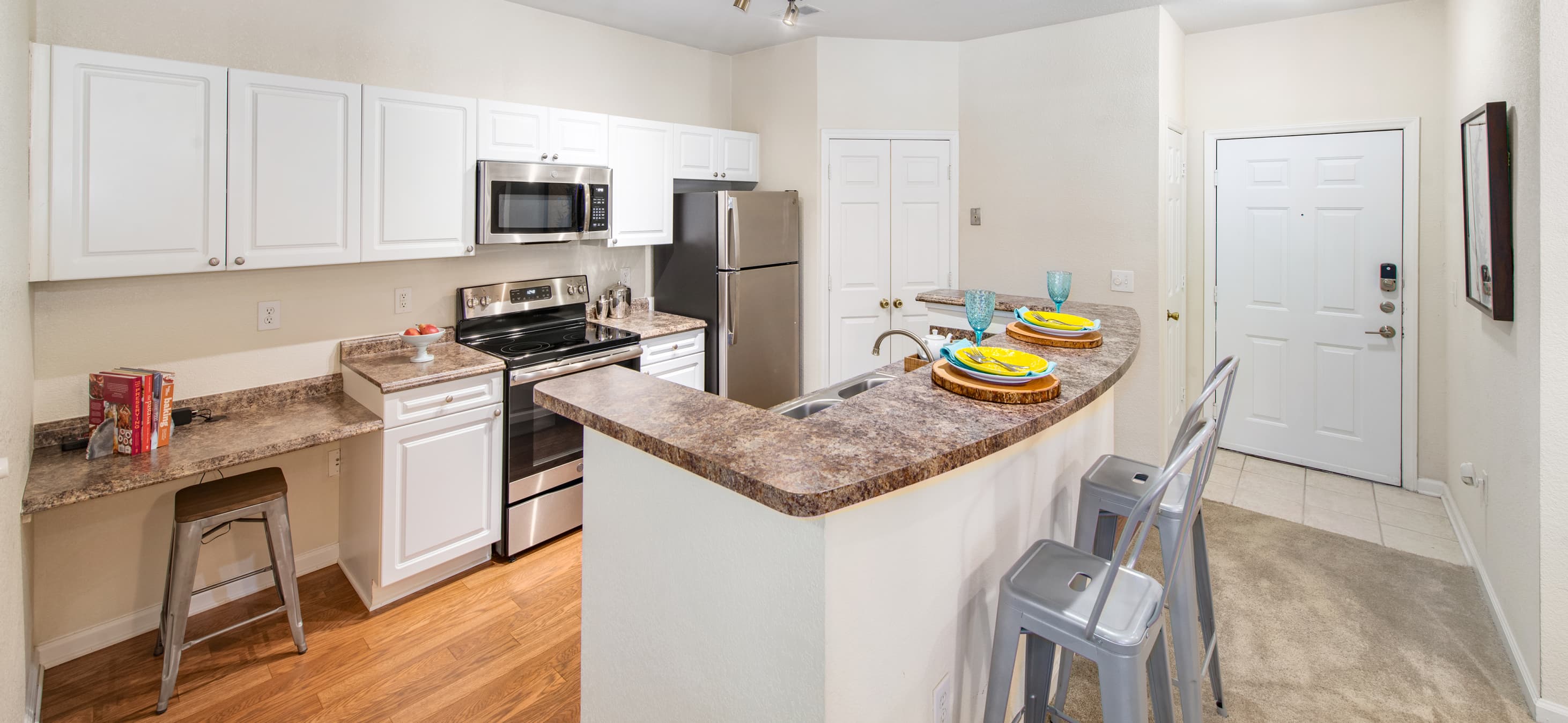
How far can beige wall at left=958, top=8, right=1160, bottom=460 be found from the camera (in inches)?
143

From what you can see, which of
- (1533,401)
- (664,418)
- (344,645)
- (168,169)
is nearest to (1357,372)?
(1533,401)

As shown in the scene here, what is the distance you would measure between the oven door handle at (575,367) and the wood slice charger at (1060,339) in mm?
1745

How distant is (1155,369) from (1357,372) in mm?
1259

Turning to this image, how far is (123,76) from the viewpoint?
212 centimetres

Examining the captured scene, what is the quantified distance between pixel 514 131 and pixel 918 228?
2.44 meters

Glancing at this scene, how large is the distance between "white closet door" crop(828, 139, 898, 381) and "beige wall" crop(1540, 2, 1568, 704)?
2743 mm

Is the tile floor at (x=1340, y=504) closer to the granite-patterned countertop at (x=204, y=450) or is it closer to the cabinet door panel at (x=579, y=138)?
the cabinet door panel at (x=579, y=138)

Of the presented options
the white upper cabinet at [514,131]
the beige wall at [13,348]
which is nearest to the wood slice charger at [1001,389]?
the beige wall at [13,348]

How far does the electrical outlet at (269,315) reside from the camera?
2707 mm

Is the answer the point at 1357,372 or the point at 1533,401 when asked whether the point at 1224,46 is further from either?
the point at 1533,401

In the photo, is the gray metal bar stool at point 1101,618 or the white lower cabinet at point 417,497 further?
the white lower cabinet at point 417,497

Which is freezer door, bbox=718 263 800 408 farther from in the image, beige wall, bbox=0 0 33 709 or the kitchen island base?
beige wall, bbox=0 0 33 709

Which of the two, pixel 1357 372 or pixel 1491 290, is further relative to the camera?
pixel 1357 372

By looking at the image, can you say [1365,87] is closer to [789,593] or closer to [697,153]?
[697,153]
